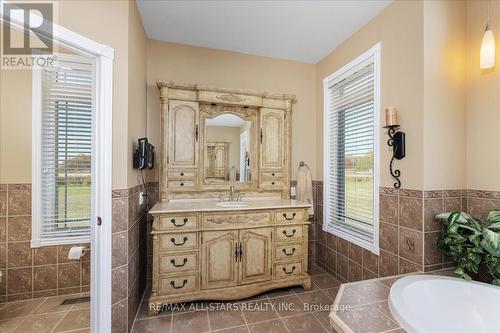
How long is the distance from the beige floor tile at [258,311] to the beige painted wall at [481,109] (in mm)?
1956

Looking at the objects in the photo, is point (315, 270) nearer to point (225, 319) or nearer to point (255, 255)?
point (255, 255)

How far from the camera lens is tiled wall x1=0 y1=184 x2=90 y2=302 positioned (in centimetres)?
208

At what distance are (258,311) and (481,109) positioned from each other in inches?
96.1

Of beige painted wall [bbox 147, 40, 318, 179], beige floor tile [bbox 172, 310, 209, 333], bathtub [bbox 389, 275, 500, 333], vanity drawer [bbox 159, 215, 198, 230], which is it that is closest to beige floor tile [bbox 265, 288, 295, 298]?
beige floor tile [bbox 172, 310, 209, 333]

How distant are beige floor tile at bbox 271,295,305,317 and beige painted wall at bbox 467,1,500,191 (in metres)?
1.76

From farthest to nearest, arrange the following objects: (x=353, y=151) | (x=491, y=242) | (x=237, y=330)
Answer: (x=353, y=151) → (x=237, y=330) → (x=491, y=242)

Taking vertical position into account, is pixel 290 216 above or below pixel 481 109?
below

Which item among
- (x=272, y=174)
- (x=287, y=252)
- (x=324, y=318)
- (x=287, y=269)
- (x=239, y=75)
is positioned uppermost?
(x=239, y=75)

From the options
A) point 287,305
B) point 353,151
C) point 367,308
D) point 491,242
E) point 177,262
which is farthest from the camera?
point 353,151

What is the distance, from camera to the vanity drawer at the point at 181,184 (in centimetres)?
253

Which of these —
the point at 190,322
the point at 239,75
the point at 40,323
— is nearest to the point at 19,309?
the point at 40,323

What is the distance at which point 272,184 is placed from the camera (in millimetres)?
2898

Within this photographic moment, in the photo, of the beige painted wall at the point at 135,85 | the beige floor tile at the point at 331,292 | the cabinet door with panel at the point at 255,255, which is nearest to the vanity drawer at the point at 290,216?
the cabinet door with panel at the point at 255,255

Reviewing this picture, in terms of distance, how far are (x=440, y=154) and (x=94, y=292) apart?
8.98ft
